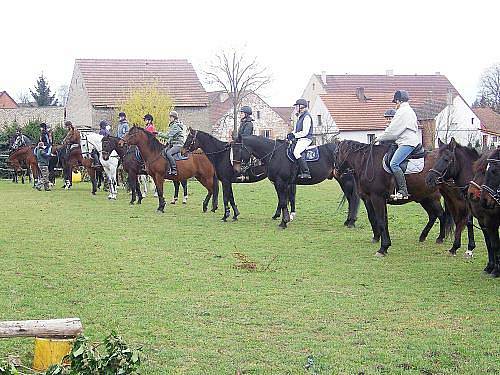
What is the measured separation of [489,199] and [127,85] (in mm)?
45399

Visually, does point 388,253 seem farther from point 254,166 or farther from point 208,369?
point 208,369

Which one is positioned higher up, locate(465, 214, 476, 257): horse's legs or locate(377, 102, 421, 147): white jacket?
locate(377, 102, 421, 147): white jacket

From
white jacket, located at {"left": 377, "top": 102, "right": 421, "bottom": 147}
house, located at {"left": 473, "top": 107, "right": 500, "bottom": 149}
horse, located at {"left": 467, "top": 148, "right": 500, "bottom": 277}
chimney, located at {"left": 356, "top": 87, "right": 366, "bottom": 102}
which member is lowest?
horse, located at {"left": 467, "top": 148, "right": 500, "bottom": 277}

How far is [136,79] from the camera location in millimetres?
52969

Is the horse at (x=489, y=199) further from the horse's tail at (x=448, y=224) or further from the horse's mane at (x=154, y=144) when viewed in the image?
the horse's mane at (x=154, y=144)

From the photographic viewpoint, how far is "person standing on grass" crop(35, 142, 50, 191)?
2694 centimetres

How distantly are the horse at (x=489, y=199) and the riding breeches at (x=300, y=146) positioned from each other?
6.41 m

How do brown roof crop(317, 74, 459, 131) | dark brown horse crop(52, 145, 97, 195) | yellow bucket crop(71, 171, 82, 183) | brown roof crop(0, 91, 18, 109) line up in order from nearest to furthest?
dark brown horse crop(52, 145, 97, 195)
yellow bucket crop(71, 171, 82, 183)
brown roof crop(317, 74, 459, 131)
brown roof crop(0, 91, 18, 109)

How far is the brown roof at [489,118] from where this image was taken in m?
67.1

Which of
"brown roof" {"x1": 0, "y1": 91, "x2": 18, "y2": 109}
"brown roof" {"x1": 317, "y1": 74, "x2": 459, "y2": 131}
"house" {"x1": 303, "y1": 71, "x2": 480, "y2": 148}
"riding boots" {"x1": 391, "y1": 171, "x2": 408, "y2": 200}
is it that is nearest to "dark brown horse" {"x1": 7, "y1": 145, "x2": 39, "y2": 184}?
"riding boots" {"x1": 391, "y1": 171, "x2": 408, "y2": 200}

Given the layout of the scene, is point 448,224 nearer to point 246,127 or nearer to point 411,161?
point 411,161

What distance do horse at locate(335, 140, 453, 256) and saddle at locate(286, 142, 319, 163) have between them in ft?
8.64

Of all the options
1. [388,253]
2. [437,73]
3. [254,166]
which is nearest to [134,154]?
[254,166]

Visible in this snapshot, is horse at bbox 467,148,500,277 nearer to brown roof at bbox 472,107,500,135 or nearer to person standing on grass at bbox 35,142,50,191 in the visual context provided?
person standing on grass at bbox 35,142,50,191
